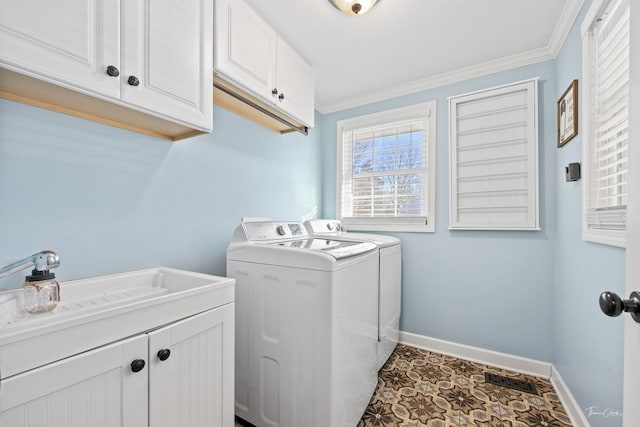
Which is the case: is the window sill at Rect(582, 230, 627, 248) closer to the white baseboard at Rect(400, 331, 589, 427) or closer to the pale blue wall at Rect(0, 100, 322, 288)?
the white baseboard at Rect(400, 331, 589, 427)

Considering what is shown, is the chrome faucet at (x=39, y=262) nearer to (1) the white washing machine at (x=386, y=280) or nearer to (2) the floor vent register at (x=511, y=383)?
(1) the white washing machine at (x=386, y=280)

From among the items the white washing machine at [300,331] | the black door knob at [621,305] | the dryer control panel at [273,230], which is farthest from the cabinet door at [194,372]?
the black door knob at [621,305]

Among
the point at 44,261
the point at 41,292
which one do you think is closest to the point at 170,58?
the point at 44,261

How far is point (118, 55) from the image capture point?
1.01 meters

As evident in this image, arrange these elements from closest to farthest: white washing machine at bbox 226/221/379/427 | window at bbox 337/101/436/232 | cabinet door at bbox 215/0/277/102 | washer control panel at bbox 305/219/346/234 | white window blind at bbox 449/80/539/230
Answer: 1. white washing machine at bbox 226/221/379/427
2. cabinet door at bbox 215/0/277/102
3. white window blind at bbox 449/80/539/230
4. washer control panel at bbox 305/219/346/234
5. window at bbox 337/101/436/232

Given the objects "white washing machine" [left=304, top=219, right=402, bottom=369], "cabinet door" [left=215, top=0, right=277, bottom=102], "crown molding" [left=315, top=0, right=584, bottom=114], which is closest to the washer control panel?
"white washing machine" [left=304, top=219, right=402, bottom=369]

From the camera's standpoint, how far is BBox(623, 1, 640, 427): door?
0.61 metres

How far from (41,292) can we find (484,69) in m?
3.12

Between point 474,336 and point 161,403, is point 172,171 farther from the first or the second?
point 474,336

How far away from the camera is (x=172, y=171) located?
5.09ft

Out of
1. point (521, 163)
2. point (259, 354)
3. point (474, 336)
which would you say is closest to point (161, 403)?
point (259, 354)

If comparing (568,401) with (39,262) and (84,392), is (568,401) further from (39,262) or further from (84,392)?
(39,262)

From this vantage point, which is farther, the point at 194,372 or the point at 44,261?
the point at 194,372

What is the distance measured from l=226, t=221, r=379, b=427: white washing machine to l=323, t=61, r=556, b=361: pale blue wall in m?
1.06
